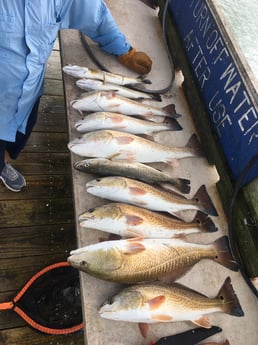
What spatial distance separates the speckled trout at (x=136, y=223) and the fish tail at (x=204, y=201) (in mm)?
81

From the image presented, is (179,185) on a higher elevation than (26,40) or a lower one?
lower

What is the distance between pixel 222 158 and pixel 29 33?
4.81ft

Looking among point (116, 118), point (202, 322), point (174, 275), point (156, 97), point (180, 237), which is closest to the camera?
point (202, 322)

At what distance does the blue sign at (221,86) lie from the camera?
2.21m

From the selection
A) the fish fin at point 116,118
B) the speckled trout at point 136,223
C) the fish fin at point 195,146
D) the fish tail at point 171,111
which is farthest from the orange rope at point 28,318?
the fish tail at point 171,111

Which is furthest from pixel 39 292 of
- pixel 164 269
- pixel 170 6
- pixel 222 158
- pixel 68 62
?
pixel 170 6

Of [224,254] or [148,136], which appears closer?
[224,254]

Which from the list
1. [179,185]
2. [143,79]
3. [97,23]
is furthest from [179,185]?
[97,23]

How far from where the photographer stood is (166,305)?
70.8 inches

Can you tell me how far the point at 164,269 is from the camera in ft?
6.26

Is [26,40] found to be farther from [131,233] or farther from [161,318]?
[161,318]

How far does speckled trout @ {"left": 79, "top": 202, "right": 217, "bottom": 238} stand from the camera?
198cm

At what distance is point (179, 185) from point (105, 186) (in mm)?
526

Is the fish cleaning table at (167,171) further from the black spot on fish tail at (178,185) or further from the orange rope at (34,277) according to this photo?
the orange rope at (34,277)
